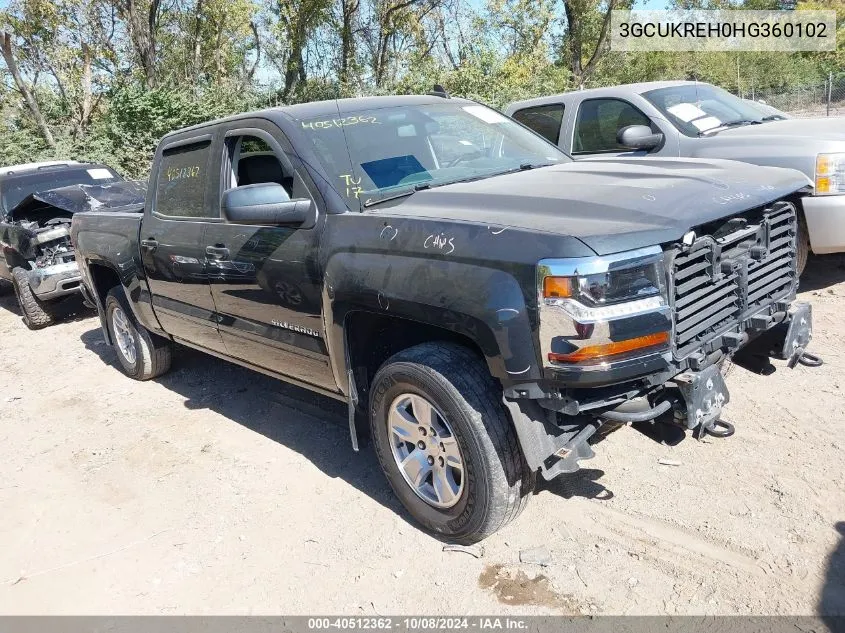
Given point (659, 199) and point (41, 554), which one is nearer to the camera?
point (659, 199)

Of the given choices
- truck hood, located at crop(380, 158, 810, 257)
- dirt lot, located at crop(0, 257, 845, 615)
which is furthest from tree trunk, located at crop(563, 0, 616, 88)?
truck hood, located at crop(380, 158, 810, 257)

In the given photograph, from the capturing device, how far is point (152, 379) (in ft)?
20.0

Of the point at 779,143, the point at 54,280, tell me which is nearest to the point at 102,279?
the point at 54,280

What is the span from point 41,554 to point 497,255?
279 cm

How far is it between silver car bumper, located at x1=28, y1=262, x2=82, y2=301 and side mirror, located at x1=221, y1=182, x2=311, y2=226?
565cm

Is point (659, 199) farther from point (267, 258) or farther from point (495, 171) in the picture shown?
Answer: point (267, 258)

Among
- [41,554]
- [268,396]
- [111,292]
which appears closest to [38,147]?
[111,292]

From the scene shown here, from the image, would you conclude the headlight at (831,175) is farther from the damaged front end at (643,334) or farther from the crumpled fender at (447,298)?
the crumpled fender at (447,298)

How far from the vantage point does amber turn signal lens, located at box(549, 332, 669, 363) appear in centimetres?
251

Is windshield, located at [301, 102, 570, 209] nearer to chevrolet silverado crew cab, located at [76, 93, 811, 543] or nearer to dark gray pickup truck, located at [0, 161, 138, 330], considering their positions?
chevrolet silverado crew cab, located at [76, 93, 811, 543]

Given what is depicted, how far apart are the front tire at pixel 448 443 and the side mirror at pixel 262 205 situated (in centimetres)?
87

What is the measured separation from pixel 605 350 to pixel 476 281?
1.76 feet

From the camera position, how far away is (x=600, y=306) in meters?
2.50

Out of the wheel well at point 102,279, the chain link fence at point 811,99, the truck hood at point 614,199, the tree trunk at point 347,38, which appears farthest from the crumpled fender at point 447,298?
the chain link fence at point 811,99
